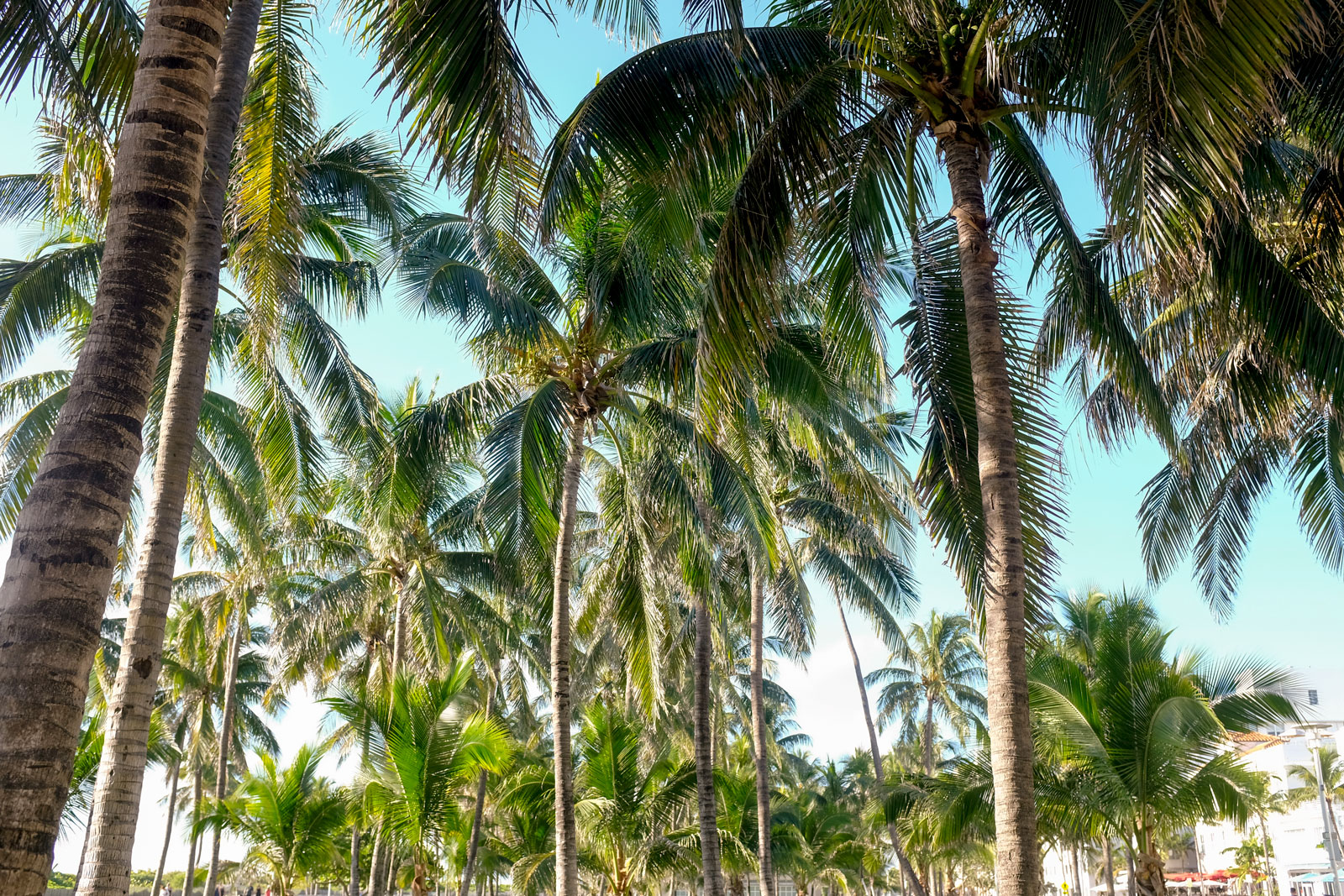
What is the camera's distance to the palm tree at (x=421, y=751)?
12.8 meters

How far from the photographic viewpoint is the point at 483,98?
588cm

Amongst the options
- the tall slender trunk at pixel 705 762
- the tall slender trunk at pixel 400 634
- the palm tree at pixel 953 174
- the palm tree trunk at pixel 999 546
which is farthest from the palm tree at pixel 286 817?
the palm tree trunk at pixel 999 546

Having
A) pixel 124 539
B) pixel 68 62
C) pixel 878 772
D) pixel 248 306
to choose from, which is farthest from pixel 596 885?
pixel 68 62

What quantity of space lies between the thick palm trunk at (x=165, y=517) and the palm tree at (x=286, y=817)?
11852mm

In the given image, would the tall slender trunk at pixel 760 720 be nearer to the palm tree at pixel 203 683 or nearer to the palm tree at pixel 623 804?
the palm tree at pixel 623 804

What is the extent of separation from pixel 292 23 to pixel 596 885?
22.5 metres

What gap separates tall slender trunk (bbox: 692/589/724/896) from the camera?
14.6m

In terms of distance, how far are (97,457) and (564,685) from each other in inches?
370

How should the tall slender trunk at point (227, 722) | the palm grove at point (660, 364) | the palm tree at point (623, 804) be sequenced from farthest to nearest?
the tall slender trunk at point (227, 722) → the palm tree at point (623, 804) → the palm grove at point (660, 364)

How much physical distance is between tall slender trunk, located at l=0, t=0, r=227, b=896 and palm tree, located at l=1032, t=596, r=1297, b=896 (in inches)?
502

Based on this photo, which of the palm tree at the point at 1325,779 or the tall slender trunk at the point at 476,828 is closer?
the tall slender trunk at the point at 476,828

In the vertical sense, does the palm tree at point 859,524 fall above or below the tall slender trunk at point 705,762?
above

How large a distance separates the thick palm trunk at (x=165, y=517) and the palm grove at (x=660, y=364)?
1.0 inches

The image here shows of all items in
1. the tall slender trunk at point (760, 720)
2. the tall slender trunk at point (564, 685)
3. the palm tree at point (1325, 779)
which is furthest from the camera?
the palm tree at point (1325, 779)
